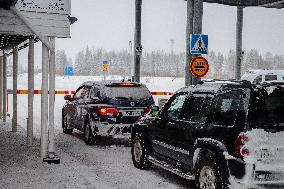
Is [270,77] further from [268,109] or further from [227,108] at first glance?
[268,109]

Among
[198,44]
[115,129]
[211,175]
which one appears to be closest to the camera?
[211,175]

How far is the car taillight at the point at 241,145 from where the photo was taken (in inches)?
229

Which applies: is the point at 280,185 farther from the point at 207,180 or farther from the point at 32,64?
the point at 32,64

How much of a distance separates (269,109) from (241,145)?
2.05 feet

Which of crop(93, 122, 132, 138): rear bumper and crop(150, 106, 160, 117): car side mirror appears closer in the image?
crop(150, 106, 160, 117): car side mirror

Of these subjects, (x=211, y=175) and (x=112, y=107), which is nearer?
(x=211, y=175)

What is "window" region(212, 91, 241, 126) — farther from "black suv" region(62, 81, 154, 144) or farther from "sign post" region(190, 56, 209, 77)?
"sign post" region(190, 56, 209, 77)

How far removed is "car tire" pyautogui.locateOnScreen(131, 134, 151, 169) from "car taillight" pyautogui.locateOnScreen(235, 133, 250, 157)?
317 cm

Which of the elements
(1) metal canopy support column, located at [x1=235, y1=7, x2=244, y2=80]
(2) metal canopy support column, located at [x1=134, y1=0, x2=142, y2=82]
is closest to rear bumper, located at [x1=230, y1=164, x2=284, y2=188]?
(2) metal canopy support column, located at [x1=134, y1=0, x2=142, y2=82]

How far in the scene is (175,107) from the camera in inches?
316

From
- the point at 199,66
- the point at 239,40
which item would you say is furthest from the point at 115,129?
the point at 239,40

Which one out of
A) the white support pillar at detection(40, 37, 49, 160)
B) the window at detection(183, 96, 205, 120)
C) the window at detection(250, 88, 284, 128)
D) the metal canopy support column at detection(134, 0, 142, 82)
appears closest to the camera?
the window at detection(250, 88, 284, 128)

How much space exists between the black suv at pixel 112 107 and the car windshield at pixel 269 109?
592 cm

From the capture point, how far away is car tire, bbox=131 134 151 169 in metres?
8.95
